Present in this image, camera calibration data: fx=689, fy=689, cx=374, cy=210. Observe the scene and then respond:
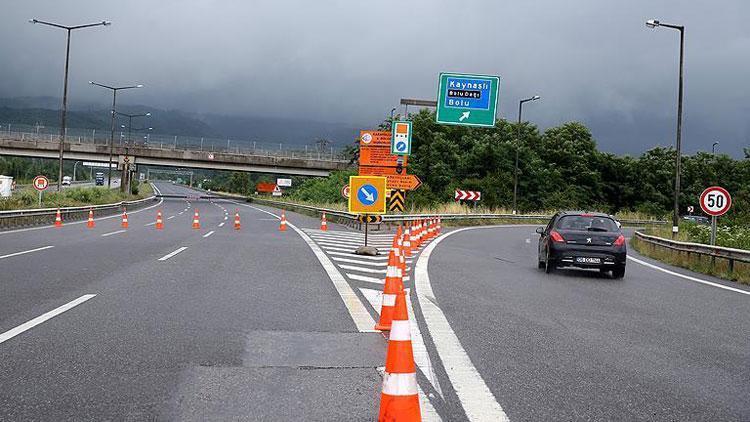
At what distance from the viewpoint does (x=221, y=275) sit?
11789 mm

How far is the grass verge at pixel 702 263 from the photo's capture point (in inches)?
618

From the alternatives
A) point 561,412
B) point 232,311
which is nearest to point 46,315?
point 232,311

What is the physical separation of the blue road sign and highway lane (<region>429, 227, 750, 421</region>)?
4290 mm

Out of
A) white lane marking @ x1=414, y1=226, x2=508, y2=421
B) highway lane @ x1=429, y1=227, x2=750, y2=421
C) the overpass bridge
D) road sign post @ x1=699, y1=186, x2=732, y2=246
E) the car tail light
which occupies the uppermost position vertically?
the overpass bridge

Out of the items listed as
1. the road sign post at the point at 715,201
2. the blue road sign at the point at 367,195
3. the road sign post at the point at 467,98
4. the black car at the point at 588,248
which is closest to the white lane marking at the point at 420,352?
the black car at the point at 588,248

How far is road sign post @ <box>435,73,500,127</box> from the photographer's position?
28188 mm

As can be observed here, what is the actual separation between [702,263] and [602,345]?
12.8 meters

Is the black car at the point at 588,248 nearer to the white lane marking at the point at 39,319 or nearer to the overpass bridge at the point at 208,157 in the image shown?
the white lane marking at the point at 39,319

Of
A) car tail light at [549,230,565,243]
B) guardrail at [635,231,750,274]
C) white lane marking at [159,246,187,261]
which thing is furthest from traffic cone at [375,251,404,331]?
guardrail at [635,231,750,274]

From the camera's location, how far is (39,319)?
24.0 feet

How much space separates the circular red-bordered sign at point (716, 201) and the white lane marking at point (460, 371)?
40.3 ft

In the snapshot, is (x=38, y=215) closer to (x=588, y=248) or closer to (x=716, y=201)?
(x=588, y=248)

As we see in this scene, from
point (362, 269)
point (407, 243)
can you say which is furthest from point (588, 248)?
point (362, 269)

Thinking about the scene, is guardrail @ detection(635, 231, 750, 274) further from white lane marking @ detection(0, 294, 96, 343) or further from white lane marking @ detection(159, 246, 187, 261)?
white lane marking @ detection(0, 294, 96, 343)
